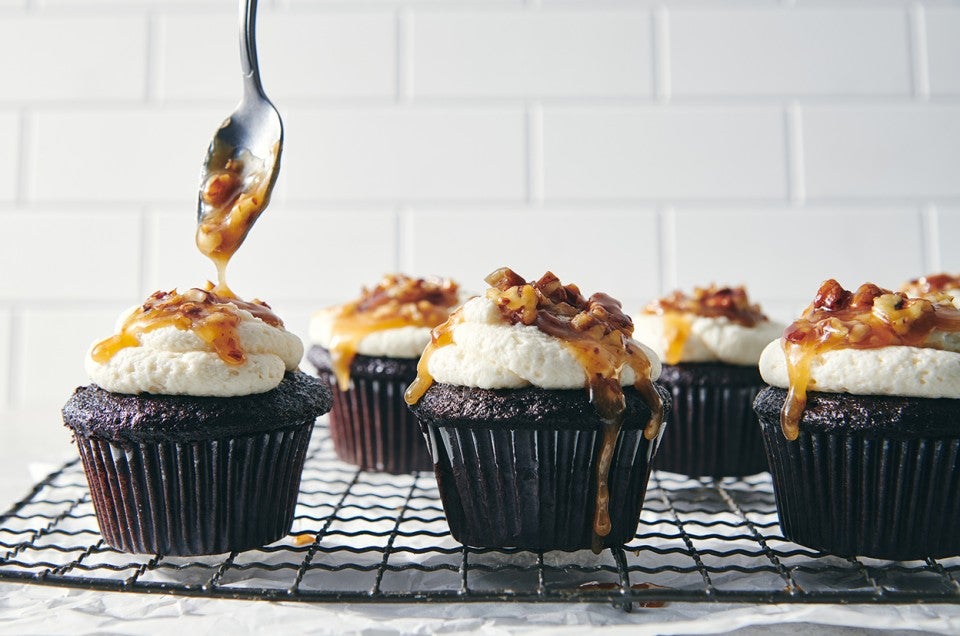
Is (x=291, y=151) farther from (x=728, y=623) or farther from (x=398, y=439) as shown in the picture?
(x=728, y=623)

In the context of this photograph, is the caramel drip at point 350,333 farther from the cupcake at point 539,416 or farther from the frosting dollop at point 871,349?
the frosting dollop at point 871,349

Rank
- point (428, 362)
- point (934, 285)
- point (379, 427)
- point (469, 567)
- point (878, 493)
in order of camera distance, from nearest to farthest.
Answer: point (469, 567) → point (878, 493) → point (428, 362) → point (934, 285) → point (379, 427)

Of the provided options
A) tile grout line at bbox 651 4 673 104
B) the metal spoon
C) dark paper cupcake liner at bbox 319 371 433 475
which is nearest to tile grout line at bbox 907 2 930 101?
tile grout line at bbox 651 4 673 104

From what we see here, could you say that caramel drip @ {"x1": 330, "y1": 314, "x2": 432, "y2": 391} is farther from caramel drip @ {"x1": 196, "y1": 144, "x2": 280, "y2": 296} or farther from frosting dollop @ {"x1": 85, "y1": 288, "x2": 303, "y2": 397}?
frosting dollop @ {"x1": 85, "y1": 288, "x2": 303, "y2": 397}

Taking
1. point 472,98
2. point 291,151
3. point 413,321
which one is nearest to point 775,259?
point 472,98

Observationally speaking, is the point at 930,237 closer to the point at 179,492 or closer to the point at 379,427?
the point at 379,427

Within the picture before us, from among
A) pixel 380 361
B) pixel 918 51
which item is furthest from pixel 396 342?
pixel 918 51
